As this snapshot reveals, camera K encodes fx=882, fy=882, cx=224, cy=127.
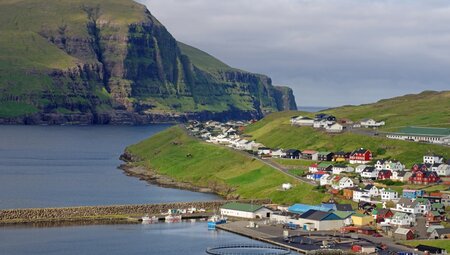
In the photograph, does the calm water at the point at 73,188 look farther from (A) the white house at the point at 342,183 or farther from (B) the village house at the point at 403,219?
(B) the village house at the point at 403,219

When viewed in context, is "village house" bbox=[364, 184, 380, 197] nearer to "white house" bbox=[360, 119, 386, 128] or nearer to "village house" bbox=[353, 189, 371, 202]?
"village house" bbox=[353, 189, 371, 202]

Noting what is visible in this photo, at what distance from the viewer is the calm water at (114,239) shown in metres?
89.3

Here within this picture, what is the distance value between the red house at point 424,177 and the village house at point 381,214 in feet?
71.0

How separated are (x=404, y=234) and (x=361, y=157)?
178ft

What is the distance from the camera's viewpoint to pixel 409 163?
14175 cm

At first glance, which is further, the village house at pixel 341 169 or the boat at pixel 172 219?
the village house at pixel 341 169

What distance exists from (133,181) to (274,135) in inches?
1758

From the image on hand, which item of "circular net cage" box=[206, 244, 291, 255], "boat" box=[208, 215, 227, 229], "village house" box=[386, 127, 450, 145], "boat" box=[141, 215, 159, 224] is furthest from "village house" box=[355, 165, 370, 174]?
"circular net cage" box=[206, 244, 291, 255]

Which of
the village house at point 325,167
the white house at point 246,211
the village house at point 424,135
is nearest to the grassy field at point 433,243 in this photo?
the white house at point 246,211

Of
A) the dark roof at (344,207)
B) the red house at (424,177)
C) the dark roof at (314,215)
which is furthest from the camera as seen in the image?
the red house at (424,177)

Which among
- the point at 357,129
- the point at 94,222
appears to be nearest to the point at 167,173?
the point at 357,129

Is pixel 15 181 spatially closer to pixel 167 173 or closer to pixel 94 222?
pixel 167 173

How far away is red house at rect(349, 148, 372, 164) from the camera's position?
14889cm

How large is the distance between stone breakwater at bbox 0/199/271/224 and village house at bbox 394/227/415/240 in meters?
31.4
